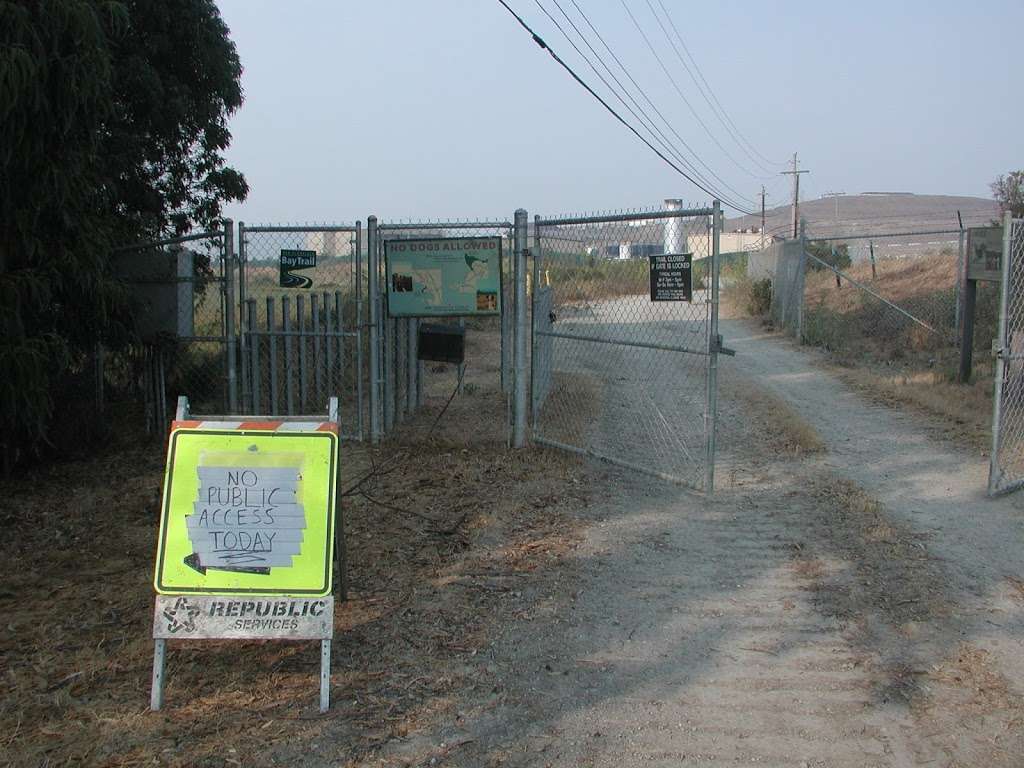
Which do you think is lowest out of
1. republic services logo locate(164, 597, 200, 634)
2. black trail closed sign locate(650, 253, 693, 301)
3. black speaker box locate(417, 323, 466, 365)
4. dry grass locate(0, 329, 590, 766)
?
dry grass locate(0, 329, 590, 766)

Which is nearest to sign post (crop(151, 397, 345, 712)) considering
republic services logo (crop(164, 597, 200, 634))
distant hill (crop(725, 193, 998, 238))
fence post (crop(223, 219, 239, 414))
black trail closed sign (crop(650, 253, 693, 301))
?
republic services logo (crop(164, 597, 200, 634))

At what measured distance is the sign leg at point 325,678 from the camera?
4.05 m

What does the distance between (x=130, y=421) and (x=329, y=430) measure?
236 inches

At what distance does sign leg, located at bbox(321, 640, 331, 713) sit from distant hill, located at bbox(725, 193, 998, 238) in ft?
250

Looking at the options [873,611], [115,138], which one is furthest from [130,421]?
[873,611]

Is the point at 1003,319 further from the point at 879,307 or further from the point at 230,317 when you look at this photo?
the point at 879,307

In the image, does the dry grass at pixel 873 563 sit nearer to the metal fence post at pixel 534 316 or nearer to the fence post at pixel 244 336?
the metal fence post at pixel 534 316

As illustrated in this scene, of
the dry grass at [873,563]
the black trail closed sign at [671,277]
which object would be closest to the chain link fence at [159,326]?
the black trail closed sign at [671,277]

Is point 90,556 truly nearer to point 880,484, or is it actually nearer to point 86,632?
point 86,632

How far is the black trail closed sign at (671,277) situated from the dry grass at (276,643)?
5.48ft

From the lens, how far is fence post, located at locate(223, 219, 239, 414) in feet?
29.3

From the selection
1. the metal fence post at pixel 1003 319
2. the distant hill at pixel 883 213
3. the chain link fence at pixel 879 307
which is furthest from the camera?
the distant hill at pixel 883 213

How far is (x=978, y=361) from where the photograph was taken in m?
13.9

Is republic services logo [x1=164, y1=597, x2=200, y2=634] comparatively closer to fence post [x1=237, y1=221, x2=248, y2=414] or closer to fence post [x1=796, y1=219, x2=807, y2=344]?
fence post [x1=237, y1=221, x2=248, y2=414]
